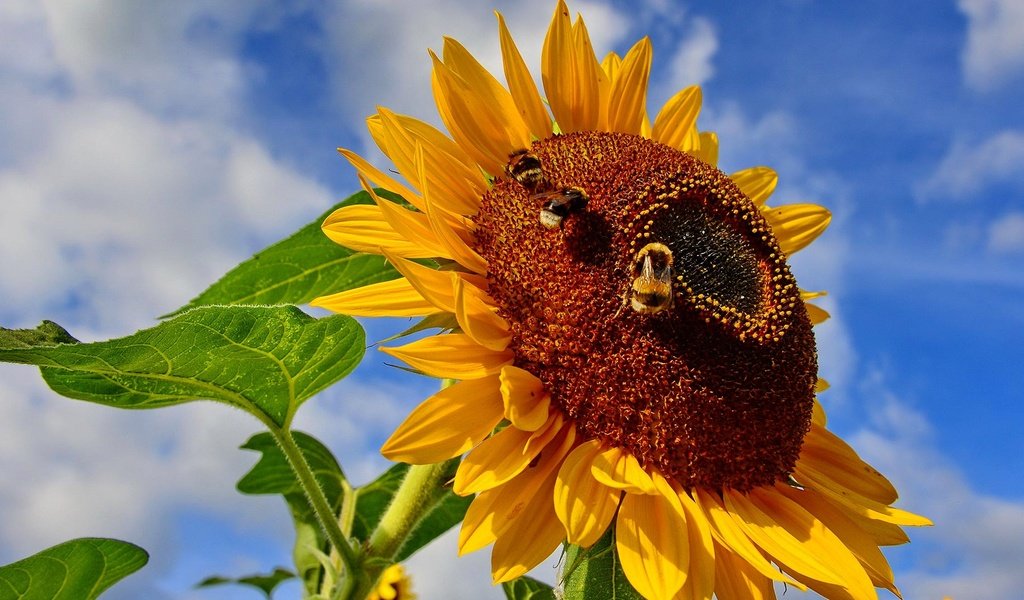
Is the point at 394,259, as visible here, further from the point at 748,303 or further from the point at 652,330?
the point at 748,303

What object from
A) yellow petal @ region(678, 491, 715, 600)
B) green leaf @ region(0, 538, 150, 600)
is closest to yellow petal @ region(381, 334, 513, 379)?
yellow petal @ region(678, 491, 715, 600)

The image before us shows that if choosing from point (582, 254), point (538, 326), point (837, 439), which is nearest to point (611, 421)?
point (538, 326)

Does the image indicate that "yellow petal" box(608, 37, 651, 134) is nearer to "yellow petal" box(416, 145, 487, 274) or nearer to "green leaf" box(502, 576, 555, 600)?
"yellow petal" box(416, 145, 487, 274)

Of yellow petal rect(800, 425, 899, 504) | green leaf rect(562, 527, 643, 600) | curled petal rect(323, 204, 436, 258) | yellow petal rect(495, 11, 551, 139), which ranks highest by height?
yellow petal rect(495, 11, 551, 139)

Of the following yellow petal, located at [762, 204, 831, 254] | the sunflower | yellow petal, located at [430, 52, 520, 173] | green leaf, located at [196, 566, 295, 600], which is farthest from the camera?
green leaf, located at [196, 566, 295, 600]

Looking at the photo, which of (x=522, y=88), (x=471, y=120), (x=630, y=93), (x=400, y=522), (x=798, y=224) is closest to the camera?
(x=400, y=522)

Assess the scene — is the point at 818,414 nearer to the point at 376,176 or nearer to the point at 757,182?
the point at 757,182

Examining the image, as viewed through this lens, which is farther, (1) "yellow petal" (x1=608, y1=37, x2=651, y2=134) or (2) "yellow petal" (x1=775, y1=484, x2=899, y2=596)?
(1) "yellow petal" (x1=608, y1=37, x2=651, y2=134)

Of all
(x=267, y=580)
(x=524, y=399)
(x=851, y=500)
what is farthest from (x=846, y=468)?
(x=267, y=580)
